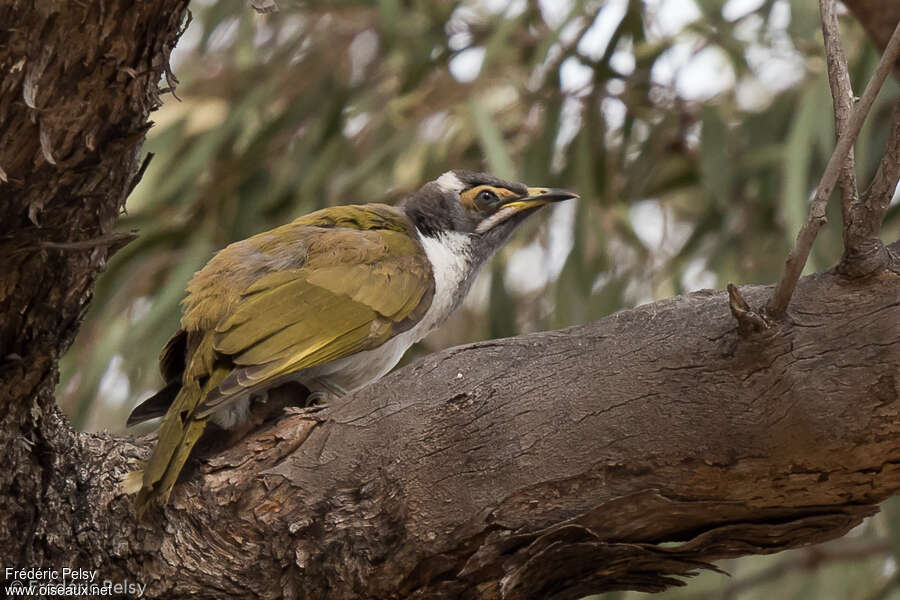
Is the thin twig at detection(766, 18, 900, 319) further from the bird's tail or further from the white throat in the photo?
the white throat

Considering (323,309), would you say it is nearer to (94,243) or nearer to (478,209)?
(94,243)

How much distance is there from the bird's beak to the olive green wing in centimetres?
62

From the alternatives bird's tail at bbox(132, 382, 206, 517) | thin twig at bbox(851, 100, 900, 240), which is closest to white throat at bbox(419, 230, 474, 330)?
bird's tail at bbox(132, 382, 206, 517)

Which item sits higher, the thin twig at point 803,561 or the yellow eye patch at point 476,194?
the yellow eye patch at point 476,194

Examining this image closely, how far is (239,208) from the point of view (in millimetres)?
5715

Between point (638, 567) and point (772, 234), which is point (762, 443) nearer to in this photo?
point (638, 567)

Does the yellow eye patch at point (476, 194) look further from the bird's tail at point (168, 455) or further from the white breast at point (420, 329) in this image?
the bird's tail at point (168, 455)

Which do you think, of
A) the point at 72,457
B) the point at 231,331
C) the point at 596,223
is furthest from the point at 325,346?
the point at 596,223

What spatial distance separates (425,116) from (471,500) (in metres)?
3.69

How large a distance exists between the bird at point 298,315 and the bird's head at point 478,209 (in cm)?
7

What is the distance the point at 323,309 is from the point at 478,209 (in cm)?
119

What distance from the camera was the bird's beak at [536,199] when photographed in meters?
4.21

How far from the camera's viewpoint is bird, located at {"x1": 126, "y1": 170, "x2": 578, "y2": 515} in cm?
281

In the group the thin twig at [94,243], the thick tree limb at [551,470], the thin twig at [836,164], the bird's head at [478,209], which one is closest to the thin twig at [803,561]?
the bird's head at [478,209]
